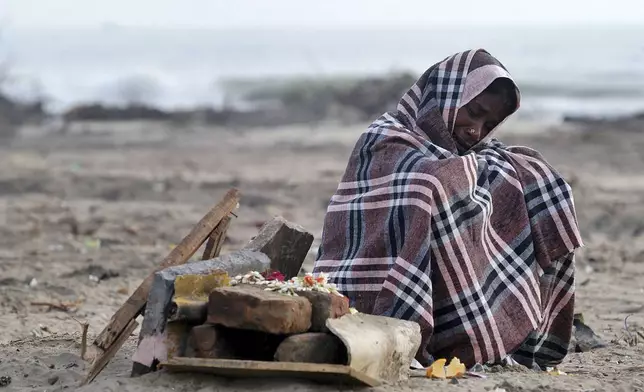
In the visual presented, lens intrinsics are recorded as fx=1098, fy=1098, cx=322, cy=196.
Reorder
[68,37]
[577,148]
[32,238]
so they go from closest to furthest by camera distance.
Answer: [32,238]
[577,148]
[68,37]

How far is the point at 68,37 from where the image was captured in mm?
63594

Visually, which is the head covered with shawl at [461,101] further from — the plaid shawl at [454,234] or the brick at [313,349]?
the brick at [313,349]

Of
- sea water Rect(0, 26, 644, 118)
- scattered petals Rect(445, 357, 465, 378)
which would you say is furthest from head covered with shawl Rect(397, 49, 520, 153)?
sea water Rect(0, 26, 644, 118)

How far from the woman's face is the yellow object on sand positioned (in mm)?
1138

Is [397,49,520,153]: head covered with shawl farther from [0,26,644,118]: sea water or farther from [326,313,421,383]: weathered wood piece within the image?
[0,26,644,118]: sea water

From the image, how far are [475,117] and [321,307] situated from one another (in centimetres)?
154

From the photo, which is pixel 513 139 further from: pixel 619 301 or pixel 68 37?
pixel 68 37

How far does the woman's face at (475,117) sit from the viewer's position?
16.5 feet

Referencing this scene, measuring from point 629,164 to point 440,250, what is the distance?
10783mm

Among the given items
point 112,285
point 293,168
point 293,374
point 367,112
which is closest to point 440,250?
point 293,374

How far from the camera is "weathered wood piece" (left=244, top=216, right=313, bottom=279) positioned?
4629 mm

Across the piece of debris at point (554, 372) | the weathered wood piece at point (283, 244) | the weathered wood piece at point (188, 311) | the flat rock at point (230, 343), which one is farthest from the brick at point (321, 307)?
the piece of debris at point (554, 372)

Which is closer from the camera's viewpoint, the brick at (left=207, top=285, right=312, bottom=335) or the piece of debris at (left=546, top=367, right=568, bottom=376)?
the brick at (left=207, top=285, right=312, bottom=335)

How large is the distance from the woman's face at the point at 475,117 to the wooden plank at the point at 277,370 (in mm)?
1581
